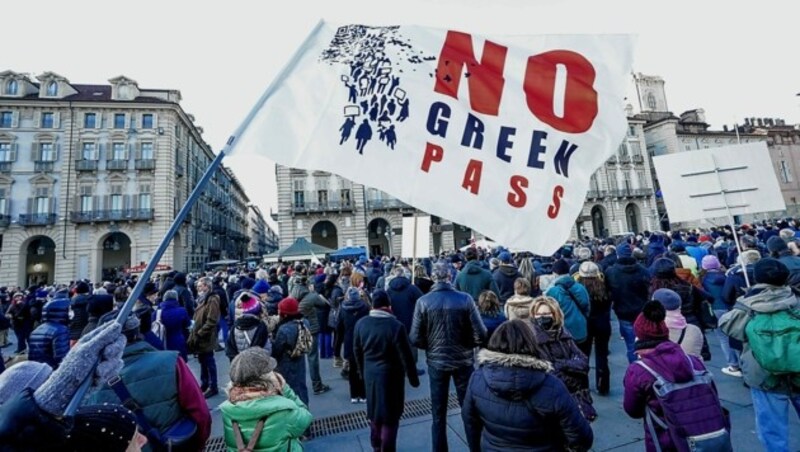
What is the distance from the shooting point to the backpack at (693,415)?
2.18 metres

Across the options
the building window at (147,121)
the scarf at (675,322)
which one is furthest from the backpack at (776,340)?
the building window at (147,121)

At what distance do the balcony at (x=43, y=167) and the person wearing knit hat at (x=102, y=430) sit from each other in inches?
1617

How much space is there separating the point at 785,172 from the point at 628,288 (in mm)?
61399

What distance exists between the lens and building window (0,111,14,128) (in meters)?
30.3

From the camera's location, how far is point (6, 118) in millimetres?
30344

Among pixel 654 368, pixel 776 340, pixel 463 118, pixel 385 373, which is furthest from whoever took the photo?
pixel 385 373

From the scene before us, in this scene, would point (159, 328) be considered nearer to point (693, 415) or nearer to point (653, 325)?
point (653, 325)

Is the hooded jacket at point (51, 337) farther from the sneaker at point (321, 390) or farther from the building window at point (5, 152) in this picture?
the building window at point (5, 152)

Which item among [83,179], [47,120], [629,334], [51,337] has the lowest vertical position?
[629,334]

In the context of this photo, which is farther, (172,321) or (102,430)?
(172,321)

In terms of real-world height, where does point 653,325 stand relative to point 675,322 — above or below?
above

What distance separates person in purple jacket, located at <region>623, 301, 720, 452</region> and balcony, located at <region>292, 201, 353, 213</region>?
107ft

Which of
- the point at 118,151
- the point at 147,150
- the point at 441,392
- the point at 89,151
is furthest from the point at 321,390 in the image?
the point at 89,151

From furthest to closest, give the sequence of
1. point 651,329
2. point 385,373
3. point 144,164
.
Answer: point 144,164
point 385,373
point 651,329
